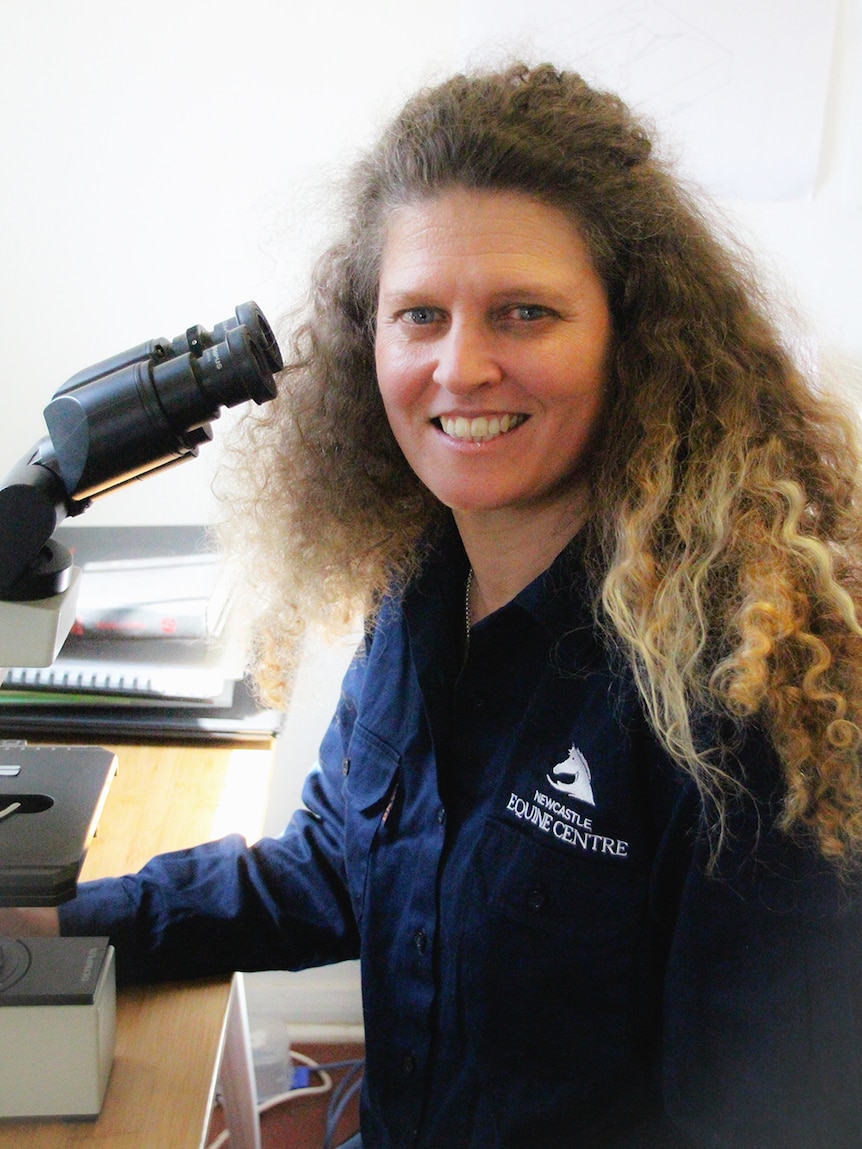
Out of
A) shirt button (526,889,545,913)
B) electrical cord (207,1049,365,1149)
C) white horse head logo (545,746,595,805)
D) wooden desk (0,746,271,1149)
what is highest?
white horse head logo (545,746,595,805)

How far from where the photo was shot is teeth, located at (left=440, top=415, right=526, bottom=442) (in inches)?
34.4

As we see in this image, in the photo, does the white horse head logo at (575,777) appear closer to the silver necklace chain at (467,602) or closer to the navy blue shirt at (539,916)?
the navy blue shirt at (539,916)

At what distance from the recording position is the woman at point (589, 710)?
738mm

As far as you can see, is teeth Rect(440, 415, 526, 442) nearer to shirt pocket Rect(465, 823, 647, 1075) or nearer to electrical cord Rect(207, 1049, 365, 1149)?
shirt pocket Rect(465, 823, 647, 1075)

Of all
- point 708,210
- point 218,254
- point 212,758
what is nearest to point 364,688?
point 212,758

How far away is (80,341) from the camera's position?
1.51 meters

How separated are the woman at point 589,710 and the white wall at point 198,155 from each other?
0.49m

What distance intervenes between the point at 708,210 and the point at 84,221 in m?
0.91

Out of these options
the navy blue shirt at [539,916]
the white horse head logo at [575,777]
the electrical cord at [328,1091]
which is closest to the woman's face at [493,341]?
the navy blue shirt at [539,916]

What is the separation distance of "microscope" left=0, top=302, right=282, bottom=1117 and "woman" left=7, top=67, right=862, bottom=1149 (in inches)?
5.8

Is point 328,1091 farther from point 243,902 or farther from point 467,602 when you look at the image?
point 467,602

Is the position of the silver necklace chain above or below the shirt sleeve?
above

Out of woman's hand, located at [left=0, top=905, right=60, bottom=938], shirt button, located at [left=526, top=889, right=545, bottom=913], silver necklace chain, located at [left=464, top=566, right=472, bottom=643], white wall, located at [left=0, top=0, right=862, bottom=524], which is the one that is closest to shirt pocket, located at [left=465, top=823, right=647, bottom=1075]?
shirt button, located at [left=526, top=889, right=545, bottom=913]

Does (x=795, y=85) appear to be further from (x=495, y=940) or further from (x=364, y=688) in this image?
(x=495, y=940)
